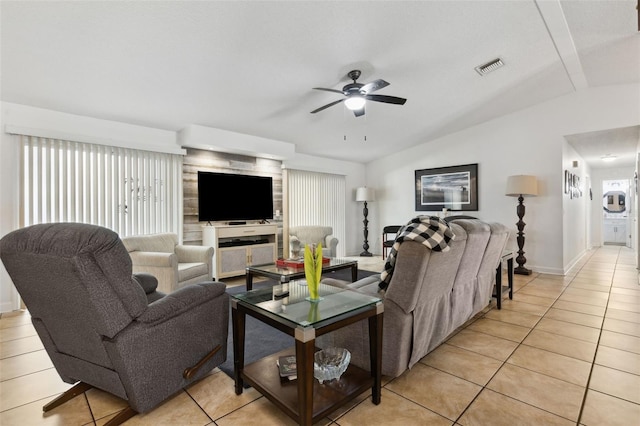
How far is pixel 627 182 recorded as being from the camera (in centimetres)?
881

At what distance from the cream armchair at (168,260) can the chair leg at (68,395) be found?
58.8 inches

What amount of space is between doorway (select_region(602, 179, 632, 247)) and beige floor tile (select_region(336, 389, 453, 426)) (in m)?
10.7

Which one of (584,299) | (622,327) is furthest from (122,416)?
(584,299)

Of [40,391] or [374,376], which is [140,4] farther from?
[374,376]

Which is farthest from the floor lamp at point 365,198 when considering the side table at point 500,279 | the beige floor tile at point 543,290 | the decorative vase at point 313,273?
the decorative vase at point 313,273

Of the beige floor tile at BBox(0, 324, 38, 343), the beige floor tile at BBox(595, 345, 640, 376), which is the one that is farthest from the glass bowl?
the beige floor tile at BBox(0, 324, 38, 343)

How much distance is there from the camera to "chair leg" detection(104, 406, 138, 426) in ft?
5.01

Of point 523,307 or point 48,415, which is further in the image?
point 523,307

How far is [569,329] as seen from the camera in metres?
2.75

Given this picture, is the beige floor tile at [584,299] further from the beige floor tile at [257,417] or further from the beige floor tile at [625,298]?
the beige floor tile at [257,417]

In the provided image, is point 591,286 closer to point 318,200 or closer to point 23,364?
point 318,200

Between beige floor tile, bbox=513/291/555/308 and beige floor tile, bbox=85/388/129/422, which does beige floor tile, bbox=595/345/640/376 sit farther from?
beige floor tile, bbox=85/388/129/422

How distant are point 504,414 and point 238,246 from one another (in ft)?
13.2

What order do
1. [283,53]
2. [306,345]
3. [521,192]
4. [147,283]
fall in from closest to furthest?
[306,345] < [147,283] < [283,53] < [521,192]
